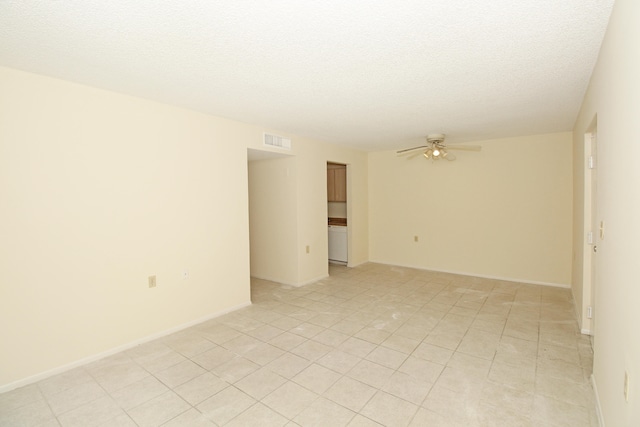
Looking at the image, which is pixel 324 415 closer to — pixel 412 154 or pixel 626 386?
pixel 626 386

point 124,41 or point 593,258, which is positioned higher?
point 124,41

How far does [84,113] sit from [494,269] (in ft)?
19.5

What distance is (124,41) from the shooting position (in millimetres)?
1841

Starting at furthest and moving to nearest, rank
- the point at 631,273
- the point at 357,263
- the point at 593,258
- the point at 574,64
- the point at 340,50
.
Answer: the point at 357,263
the point at 593,258
the point at 574,64
the point at 340,50
the point at 631,273

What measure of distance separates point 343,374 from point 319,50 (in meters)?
2.41

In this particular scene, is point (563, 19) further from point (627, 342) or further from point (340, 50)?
point (627, 342)

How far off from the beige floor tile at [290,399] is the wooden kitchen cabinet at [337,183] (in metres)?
4.56

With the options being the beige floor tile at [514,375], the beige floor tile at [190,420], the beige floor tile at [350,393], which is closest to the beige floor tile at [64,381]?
the beige floor tile at [190,420]

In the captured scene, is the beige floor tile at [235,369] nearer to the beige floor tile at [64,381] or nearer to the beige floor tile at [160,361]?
the beige floor tile at [160,361]

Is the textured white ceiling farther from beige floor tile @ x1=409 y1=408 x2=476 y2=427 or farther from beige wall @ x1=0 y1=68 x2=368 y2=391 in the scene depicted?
beige floor tile @ x1=409 y1=408 x2=476 y2=427

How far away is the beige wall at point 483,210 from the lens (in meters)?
4.63

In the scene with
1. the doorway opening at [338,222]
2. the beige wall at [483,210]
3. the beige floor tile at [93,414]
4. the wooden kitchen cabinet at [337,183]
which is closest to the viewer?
the beige floor tile at [93,414]

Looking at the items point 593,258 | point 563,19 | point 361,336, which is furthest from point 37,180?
point 593,258

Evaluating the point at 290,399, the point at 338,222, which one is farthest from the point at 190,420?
the point at 338,222
